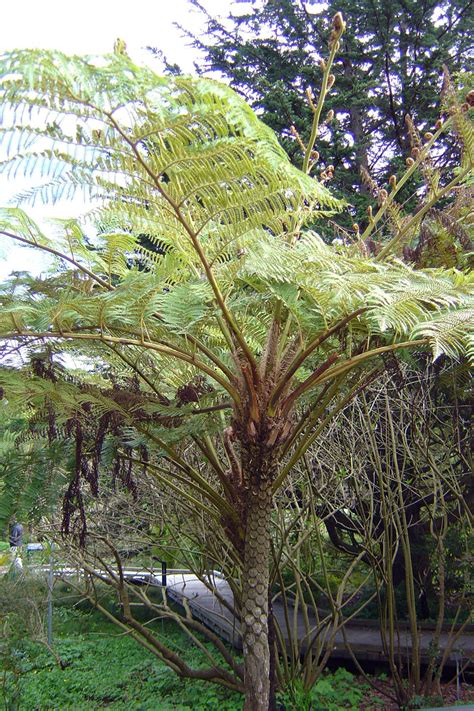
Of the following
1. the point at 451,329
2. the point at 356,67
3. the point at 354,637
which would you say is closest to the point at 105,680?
the point at 354,637

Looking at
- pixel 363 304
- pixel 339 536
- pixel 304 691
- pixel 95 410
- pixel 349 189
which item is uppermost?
pixel 349 189

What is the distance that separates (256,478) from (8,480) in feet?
3.90

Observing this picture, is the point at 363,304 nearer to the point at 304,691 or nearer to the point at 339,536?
the point at 304,691

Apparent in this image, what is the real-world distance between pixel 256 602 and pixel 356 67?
30.5 feet

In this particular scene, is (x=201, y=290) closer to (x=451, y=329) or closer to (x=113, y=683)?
(x=451, y=329)

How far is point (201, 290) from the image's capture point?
6.33 ft

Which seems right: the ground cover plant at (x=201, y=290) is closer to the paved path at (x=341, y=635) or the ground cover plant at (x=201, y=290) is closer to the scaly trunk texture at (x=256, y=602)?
the scaly trunk texture at (x=256, y=602)

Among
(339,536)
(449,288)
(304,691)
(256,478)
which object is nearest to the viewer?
(449,288)

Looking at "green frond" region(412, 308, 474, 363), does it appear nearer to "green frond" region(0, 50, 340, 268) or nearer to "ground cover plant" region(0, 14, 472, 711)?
"ground cover plant" region(0, 14, 472, 711)

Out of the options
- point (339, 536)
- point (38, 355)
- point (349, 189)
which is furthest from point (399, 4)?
point (38, 355)

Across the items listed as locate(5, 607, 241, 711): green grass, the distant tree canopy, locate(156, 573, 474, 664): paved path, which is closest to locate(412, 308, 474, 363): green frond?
locate(156, 573, 474, 664): paved path

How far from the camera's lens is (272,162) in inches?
61.1

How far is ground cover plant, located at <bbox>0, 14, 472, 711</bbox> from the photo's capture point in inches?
58.5

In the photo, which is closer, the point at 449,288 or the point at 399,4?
the point at 449,288
